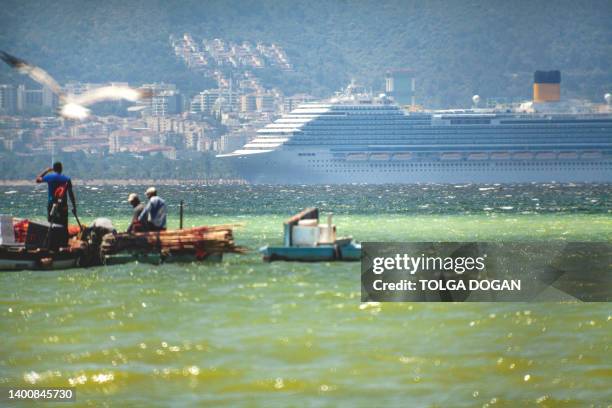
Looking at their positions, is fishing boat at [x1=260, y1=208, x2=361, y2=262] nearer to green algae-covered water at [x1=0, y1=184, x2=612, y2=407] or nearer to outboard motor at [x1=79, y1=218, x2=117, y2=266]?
green algae-covered water at [x1=0, y1=184, x2=612, y2=407]

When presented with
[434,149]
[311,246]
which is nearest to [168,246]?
[311,246]

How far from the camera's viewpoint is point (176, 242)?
28.5 m

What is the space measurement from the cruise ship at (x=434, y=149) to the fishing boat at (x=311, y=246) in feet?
428

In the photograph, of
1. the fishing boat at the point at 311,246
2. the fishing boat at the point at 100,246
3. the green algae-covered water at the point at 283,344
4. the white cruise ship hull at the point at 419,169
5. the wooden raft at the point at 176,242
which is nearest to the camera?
the green algae-covered water at the point at 283,344

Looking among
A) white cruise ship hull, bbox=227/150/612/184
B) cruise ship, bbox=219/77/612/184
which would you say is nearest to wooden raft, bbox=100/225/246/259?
white cruise ship hull, bbox=227/150/612/184

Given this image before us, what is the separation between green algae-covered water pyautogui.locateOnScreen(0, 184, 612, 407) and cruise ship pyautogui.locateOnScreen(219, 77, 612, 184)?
137 m

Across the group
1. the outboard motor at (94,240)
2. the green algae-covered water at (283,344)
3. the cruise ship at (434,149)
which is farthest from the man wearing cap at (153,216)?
the cruise ship at (434,149)

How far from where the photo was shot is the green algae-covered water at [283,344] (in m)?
14.9

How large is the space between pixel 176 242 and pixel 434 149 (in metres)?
138

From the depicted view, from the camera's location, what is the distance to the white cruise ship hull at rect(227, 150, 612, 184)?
161375 mm

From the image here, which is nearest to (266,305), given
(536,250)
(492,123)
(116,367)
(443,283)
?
(443,283)

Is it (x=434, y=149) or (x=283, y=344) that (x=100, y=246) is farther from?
(x=434, y=149)

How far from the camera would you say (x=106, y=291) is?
24109 mm

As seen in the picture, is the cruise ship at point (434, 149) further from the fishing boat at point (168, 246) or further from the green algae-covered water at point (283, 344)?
the green algae-covered water at point (283, 344)
